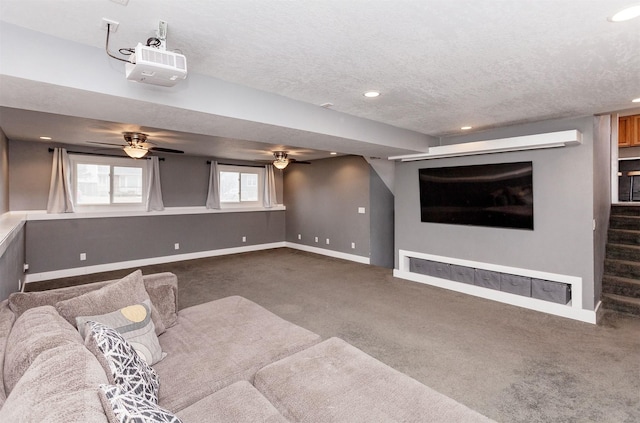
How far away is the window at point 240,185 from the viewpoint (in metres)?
8.02

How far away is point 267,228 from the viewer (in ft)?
28.5

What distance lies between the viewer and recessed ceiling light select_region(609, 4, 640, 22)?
1607 mm

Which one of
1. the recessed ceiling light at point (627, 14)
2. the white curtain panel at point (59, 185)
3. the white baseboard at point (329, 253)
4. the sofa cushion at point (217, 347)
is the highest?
the recessed ceiling light at point (627, 14)

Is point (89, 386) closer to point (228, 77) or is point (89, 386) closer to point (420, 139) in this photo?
point (228, 77)

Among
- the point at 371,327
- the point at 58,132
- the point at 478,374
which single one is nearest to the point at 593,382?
the point at 478,374

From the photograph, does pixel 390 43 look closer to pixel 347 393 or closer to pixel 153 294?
pixel 347 393

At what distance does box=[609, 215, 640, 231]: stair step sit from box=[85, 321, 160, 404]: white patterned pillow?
247 inches

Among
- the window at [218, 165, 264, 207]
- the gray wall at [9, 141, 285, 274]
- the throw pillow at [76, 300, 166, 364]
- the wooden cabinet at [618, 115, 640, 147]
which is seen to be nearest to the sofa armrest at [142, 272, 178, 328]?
the throw pillow at [76, 300, 166, 364]

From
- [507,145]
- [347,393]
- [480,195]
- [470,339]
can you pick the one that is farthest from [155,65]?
[480,195]

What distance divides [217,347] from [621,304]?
4824 millimetres

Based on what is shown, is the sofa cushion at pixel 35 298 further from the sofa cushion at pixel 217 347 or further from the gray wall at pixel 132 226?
the gray wall at pixel 132 226

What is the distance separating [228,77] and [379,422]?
2518mm

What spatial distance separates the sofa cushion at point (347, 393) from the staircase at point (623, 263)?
387 cm

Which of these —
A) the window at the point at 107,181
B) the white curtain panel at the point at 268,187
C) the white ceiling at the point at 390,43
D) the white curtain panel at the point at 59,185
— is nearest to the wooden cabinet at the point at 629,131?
the white ceiling at the point at 390,43
